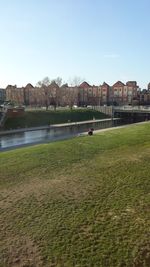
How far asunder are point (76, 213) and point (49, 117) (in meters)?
49.7

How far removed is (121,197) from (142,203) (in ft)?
2.69

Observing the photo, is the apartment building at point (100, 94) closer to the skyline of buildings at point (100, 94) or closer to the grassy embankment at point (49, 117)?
the skyline of buildings at point (100, 94)

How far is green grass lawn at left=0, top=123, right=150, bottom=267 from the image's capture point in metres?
6.47

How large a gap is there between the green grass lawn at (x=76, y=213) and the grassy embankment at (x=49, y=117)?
112ft

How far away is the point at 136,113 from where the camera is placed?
74500 millimetres

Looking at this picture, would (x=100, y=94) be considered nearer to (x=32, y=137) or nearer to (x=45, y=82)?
(x=45, y=82)

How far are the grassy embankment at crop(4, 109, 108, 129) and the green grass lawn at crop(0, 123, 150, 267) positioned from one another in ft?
112

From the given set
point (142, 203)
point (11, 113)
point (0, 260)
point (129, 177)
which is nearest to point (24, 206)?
point (0, 260)

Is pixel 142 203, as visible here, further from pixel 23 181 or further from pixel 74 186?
pixel 23 181

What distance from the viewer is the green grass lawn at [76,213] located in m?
6.47

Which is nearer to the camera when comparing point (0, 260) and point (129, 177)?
point (0, 260)

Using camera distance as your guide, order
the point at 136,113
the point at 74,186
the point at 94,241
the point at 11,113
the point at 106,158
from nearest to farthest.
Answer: the point at 94,241 < the point at 74,186 < the point at 106,158 < the point at 11,113 < the point at 136,113

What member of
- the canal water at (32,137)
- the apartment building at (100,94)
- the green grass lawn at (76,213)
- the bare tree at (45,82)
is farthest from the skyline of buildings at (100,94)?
the green grass lawn at (76,213)

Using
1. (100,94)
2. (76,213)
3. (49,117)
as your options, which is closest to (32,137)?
A: (49,117)
